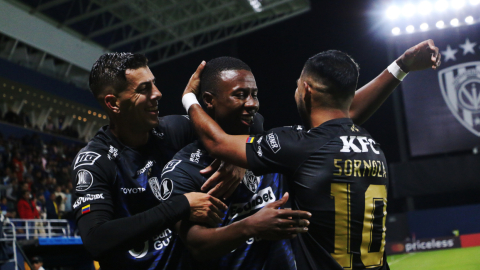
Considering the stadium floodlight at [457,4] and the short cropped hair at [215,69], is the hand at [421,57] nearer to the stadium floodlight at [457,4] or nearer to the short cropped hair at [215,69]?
the short cropped hair at [215,69]

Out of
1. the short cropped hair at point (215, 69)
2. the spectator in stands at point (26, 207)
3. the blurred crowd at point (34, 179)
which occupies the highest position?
the blurred crowd at point (34, 179)

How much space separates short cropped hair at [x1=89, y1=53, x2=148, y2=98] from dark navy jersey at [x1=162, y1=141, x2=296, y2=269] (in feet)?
2.15

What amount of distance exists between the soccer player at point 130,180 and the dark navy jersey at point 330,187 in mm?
409

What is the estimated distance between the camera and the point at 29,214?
41.2ft

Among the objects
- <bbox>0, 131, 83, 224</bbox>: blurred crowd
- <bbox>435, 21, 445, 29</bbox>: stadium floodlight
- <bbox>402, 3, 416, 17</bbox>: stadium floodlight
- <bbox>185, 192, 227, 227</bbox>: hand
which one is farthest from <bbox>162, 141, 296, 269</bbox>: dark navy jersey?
<bbox>402, 3, 416, 17</bbox>: stadium floodlight

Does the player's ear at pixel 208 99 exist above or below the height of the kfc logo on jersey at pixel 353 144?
above

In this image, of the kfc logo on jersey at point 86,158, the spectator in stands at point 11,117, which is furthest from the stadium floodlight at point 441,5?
the kfc logo on jersey at point 86,158

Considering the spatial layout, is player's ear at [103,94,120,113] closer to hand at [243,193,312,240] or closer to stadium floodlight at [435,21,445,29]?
hand at [243,193,312,240]

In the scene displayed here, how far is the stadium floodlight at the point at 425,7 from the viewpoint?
65.9 feet

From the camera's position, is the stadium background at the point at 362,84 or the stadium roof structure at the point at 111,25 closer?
the stadium background at the point at 362,84

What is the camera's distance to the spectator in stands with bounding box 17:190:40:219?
1241 cm

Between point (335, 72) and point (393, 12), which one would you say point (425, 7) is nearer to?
point (393, 12)

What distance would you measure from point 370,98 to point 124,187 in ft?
5.80

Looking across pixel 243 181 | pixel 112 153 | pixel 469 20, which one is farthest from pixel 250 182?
pixel 469 20
